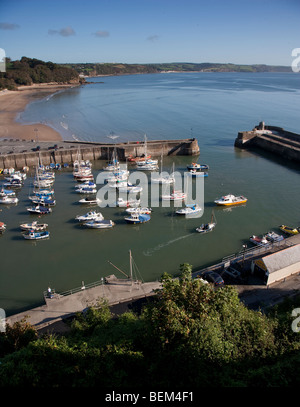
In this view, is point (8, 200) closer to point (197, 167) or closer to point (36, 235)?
point (36, 235)

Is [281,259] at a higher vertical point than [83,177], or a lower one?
lower

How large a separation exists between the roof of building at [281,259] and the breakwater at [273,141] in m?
36.8

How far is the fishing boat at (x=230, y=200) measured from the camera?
34688 mm

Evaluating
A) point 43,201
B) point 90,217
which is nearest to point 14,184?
point 43,201

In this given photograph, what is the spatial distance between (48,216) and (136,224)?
9.94 metres

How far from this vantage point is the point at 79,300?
17750mm

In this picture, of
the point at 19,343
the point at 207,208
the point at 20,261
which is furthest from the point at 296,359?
the point at 207,208

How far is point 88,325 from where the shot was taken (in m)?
13.5

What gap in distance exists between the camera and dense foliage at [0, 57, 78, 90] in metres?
140

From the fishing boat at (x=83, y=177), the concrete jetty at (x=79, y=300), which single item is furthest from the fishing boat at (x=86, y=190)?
the concrete jetty at (x=79, y=300)

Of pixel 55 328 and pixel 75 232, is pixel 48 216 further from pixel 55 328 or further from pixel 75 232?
pixel 55 328

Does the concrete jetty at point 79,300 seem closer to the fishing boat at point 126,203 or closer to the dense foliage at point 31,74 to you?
the fishing boat at point 126,203

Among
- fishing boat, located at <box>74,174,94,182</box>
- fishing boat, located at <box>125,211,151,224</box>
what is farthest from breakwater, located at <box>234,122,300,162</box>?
fishing boat, located at <box>125,211,151,224</box>

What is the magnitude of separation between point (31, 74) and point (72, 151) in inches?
5254
